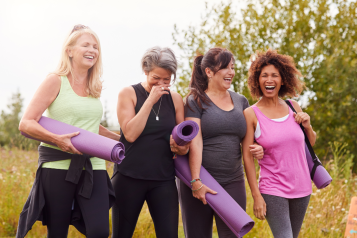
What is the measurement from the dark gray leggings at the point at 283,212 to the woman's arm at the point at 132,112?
3.75ft

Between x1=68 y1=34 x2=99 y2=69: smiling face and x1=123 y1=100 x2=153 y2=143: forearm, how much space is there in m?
0.53

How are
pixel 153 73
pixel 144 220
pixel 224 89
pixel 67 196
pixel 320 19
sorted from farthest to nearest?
pixel 320 19
pixel 144 220
pixel 224 89
pixel 153 73
pixel 67 196

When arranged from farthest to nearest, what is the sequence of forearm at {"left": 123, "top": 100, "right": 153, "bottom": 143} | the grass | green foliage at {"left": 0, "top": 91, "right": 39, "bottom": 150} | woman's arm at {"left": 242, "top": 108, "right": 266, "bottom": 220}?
green foliage at {"left": 0, "top": 91, "right": 39, "bottom": 150} < the grass < woman's arm at {"left": 242, "top": 108, "right": 266, "bottom": 220} < forearm at {"left": 123, "top": 100, "right": 153, "bottom": 143}

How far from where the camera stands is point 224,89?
2.85m

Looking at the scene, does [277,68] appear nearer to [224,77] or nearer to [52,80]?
[224,77]

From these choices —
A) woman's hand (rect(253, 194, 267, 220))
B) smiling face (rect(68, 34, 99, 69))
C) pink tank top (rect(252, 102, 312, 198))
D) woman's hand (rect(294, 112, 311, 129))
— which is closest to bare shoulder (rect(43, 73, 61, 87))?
smiling face (rect(68, 34, 99, 69))

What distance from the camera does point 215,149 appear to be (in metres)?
2.72

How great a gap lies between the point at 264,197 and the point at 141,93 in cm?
129

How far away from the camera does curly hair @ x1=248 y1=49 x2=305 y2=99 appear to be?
287 cm

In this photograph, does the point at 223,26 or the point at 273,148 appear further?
the point at 223,26

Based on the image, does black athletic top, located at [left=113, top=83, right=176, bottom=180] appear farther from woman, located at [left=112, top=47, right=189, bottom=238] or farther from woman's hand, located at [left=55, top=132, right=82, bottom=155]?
woman's hand, located at [left=55, top=132, right=82, bottom=155]

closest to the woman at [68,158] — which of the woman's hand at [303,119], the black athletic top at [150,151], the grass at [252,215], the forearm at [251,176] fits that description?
the black athletic top at [150,151]

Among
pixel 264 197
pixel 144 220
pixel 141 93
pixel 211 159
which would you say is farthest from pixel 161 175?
pixel 144 220

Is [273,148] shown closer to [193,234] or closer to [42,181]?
[193,234]
